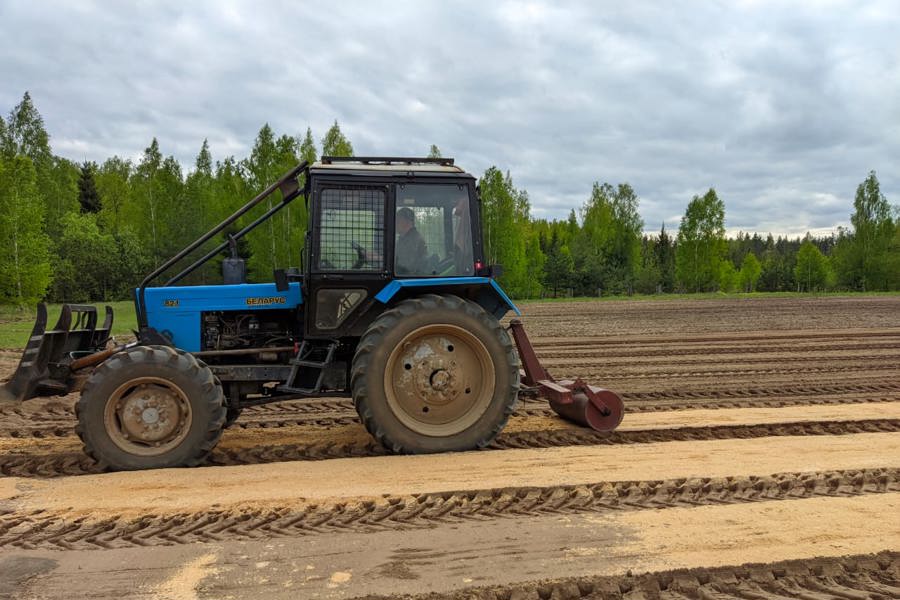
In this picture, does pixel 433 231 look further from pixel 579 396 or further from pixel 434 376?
pixel 579 396

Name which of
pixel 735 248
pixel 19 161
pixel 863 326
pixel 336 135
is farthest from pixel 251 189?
pixel 735 248

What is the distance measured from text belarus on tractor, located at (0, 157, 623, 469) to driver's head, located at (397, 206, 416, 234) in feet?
0.06

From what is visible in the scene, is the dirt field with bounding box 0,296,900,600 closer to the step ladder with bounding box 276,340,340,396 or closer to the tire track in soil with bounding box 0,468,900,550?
the tire track in soil with bounding box 0,468,900,550

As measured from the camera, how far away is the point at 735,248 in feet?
346

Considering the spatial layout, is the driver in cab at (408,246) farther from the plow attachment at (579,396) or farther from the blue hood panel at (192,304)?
the plow attachment at (579,396)

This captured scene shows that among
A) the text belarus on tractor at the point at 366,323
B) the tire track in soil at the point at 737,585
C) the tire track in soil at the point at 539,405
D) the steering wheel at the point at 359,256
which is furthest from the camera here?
the tire track in soil at the point at 539,405

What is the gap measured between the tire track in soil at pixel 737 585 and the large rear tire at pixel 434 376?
2.44 meters

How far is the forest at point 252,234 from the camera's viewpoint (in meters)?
26.5

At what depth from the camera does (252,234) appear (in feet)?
97.8

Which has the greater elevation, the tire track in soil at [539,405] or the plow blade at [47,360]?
the plow blade at [47,360]

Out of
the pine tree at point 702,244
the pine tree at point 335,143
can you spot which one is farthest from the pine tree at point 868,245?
the pine tree at point 335,143

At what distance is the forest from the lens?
2647 centimetres

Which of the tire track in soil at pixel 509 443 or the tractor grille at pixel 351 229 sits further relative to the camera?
the tractor grille at pixel 351 229

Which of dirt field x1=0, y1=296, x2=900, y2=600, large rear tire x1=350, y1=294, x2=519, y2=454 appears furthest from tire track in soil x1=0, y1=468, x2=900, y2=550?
large rear tire x1=350, y1=294, x2=519, y2=454
